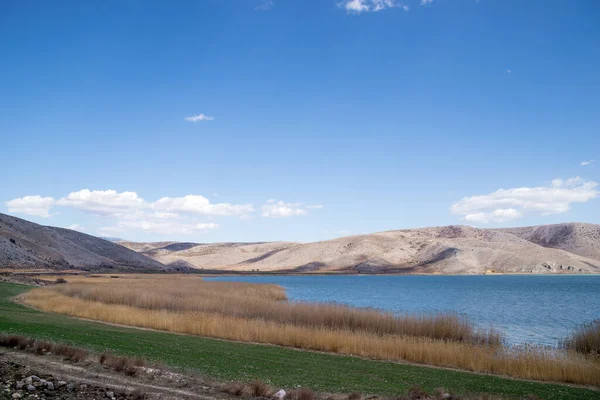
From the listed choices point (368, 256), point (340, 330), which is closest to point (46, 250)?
point (340, 330)

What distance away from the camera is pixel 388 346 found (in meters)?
20.6

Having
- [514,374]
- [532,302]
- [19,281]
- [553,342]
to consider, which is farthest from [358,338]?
[19,281]

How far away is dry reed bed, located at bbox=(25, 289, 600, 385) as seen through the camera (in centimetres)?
1728

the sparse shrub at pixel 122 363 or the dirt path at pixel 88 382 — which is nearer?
the dirt path at pixel 88 382

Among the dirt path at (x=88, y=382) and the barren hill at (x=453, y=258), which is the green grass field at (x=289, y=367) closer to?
the dirt path at (x=88, y=382)

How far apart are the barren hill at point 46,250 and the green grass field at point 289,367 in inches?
2935

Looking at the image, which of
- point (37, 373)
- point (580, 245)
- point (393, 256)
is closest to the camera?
point (37, 373)

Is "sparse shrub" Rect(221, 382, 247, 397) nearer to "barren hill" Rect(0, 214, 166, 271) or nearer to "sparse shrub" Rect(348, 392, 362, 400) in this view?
"sparse shrub" Rect(348, 392, 362, 400)

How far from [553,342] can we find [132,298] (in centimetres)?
2615

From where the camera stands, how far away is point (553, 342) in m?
27.3

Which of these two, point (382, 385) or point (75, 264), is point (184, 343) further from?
point (75, 264)

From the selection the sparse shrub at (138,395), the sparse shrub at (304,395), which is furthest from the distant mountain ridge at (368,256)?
the sparse shrub at (304,395)

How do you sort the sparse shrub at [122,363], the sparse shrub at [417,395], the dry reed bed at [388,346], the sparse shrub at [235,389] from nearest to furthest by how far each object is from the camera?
the sparse shrub at [235,389] → the sparse shrub at [417,395] → the sparse shrub at [122,363] → the dry reed bed at [388,346]

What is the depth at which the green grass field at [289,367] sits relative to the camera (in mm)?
13258
